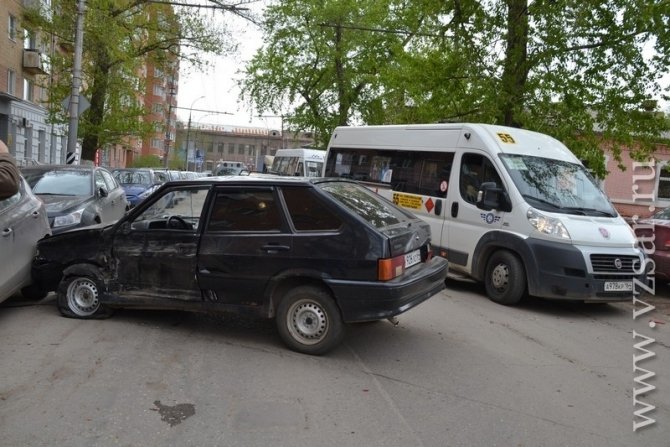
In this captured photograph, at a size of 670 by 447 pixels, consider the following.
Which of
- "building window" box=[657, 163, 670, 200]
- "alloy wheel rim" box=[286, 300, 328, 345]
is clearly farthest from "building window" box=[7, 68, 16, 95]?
"building window" box=[657, 163, 670, 200]

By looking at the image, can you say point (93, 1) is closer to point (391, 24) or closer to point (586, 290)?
point (391, 24)

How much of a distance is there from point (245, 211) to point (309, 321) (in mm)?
1198

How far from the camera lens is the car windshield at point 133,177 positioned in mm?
21955

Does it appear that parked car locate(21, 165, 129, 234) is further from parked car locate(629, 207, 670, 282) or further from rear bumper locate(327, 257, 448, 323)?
parked car locate(629, 207, 670, 282)

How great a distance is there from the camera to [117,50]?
22359 millimetres

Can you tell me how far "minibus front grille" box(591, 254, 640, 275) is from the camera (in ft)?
24.0

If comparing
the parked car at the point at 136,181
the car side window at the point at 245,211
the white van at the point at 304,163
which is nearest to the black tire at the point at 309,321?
the car side window at the point at 245,211

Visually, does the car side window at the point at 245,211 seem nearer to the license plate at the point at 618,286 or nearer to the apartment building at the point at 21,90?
the license plate at the point at 618,286

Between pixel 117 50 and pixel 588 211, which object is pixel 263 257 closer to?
pixel 588 211

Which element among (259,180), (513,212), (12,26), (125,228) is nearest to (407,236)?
(259,180)

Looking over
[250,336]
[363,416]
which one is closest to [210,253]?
[250,336]

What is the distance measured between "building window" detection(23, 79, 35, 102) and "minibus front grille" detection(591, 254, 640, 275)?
33.8 m

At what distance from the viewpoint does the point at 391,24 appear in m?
28.7

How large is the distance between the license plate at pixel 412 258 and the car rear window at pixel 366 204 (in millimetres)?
329
